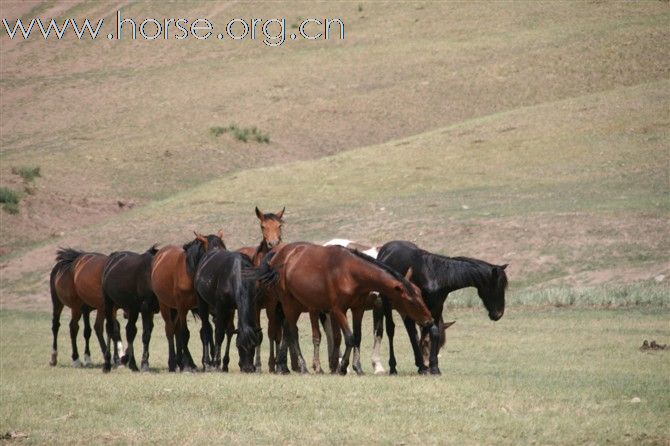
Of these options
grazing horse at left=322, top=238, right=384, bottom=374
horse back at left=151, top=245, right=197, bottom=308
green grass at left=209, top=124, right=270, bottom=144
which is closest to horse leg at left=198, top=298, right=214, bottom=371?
horse back at left=151, top=245, right=197, bottom=308

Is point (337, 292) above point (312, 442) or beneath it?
above

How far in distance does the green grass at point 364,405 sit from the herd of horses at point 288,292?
650mm

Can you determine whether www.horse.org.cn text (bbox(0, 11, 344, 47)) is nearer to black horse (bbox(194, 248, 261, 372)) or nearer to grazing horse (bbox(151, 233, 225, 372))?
grazing horse (bbox(151, 233, 225, 372))

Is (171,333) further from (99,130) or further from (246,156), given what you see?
(99,130)

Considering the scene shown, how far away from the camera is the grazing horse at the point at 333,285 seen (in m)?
15.5

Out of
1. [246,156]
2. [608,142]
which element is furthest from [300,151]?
[608,142]

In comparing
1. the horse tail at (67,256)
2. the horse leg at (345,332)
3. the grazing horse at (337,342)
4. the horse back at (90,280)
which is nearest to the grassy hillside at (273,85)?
the horse tail at (67,256)

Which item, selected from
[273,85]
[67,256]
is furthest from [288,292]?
[273,85]

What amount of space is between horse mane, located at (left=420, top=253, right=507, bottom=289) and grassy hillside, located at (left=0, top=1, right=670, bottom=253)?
967 inches

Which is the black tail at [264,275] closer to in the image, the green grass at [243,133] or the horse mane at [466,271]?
the horse mane at [466,271]

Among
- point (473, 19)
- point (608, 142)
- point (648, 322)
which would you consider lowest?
point (648, 322)

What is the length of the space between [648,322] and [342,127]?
118 feet

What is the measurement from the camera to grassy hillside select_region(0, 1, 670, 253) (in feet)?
165

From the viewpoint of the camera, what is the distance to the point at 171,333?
18016 millimetres
